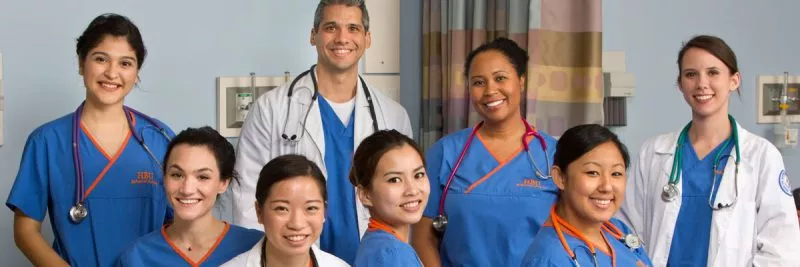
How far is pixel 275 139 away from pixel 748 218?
1276 mm

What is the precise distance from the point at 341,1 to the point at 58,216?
0.95 metres

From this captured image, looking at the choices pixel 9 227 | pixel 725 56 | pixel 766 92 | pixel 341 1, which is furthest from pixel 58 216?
pixel 766 92

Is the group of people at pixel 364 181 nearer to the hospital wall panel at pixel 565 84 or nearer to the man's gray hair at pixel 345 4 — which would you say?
the man's gray hair at pixel 345 4

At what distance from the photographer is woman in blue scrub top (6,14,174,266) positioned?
8.07 ft

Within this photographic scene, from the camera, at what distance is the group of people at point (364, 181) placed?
221cm

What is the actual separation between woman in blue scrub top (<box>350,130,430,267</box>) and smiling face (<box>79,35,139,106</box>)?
2.23ft

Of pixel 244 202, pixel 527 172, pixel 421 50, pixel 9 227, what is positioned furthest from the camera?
pixel 421 50

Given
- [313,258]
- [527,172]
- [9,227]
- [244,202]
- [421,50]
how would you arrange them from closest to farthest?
[313,258], [527,172], [244,202], [9,227], [421,50]

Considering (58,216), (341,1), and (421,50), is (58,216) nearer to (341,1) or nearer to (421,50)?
(341,1)

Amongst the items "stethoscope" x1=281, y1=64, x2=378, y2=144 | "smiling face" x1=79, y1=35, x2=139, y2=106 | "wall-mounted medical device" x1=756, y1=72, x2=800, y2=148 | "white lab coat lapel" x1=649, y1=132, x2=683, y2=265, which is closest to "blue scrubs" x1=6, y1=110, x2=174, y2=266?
"smiling face" x1=79, y1=35, x2=139, y2=106

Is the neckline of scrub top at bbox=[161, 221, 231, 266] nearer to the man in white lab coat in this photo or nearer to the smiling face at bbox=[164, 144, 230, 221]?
the smiling face at bbox=[164, 144, 230, 221]

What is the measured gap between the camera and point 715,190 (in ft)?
8.16

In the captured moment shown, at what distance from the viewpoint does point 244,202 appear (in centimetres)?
264

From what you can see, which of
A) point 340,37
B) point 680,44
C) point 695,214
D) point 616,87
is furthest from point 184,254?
point 680,44
